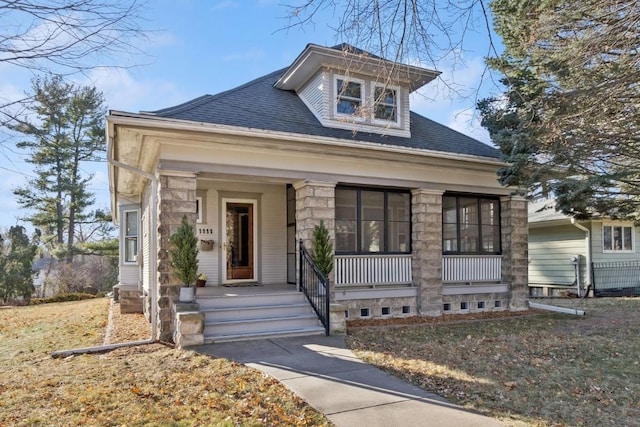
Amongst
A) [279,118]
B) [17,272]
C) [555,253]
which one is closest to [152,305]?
[279,118]

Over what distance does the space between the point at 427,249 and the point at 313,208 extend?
9.46 ft

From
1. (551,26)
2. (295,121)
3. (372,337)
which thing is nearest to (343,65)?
(295,121)

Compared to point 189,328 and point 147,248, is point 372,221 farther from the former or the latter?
point 147,248

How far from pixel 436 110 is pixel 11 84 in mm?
4584

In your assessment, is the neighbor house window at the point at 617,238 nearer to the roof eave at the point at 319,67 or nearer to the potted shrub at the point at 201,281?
the roof eave at the point at 319,67

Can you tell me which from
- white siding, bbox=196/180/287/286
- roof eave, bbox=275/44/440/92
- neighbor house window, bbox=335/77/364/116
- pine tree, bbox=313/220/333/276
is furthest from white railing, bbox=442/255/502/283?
roof eave, bbox=275/44/440/92

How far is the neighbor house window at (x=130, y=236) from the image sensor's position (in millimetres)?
12766

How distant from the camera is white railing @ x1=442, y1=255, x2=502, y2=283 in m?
10.1

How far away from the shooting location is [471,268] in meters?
10.3

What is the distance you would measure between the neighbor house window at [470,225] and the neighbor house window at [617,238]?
841 cm

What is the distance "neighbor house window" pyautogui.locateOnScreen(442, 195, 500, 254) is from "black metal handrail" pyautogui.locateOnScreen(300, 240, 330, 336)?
3921mm

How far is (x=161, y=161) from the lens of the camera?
7051 millimetres

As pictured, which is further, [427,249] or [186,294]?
[427,249]

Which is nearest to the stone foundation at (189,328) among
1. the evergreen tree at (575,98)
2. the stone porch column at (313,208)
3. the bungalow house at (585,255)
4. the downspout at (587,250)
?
the stone porch column at (313,208)
